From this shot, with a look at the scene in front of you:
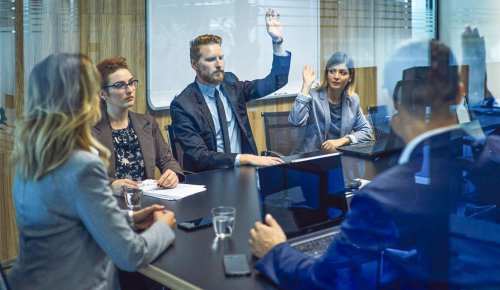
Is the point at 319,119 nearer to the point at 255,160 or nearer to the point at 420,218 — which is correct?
the point at 255,160

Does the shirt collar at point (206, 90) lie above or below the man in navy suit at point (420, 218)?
above

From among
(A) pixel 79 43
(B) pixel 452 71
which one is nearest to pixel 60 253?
(B) pixel 452 71

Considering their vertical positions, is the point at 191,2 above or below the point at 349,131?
above

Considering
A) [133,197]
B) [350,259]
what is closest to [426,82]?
[350,259]

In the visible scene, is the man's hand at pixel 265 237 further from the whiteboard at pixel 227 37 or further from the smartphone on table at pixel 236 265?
the whiteboard at pixel 227 37

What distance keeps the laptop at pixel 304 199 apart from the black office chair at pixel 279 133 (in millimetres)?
1894

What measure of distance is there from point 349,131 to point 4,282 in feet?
8.38

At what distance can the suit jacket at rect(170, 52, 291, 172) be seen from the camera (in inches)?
130

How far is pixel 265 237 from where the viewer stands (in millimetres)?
1668

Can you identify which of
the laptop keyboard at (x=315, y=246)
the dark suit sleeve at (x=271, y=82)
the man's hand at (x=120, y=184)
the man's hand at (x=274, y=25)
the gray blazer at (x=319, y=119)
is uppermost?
the man's hand at (x=274, y=25)

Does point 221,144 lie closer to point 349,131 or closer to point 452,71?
point 349,131

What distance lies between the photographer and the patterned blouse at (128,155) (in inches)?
112

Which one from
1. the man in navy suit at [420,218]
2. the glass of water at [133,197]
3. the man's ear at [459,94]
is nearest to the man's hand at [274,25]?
the glass of water at [133,197]

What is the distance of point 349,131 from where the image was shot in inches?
152
